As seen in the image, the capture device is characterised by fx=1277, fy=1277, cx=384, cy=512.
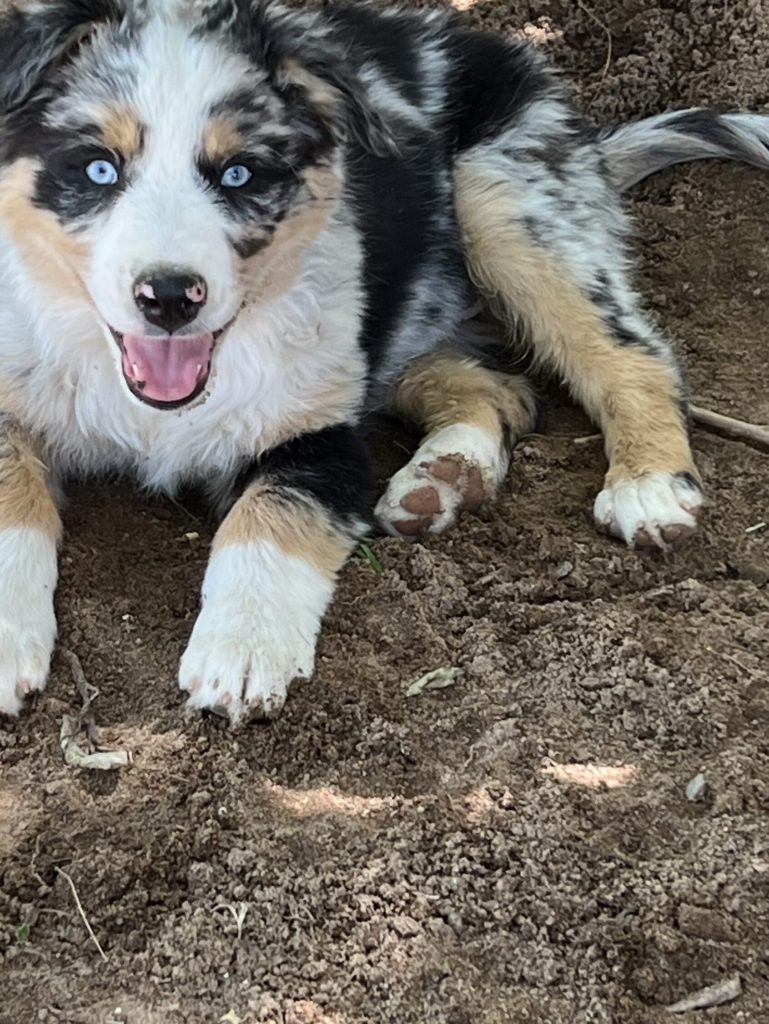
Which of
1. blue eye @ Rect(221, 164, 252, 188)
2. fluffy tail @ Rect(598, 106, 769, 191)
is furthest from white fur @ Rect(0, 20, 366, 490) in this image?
fluffy tail @ Rect(598, 106, 769, 191)

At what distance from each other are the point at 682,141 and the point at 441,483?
2073 mm

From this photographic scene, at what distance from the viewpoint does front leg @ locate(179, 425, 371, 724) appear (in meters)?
2.88

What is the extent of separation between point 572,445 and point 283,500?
1144mm

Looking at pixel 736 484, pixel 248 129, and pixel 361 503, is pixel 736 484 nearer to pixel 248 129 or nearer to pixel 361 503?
pixel 361 503

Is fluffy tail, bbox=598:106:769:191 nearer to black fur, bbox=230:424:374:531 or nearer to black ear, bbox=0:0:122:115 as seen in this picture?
black fur, bbox=230:424:374:531

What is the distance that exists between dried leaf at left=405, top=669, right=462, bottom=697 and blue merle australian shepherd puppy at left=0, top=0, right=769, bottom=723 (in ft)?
0.84

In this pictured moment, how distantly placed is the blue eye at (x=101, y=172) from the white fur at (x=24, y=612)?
0.87 meters

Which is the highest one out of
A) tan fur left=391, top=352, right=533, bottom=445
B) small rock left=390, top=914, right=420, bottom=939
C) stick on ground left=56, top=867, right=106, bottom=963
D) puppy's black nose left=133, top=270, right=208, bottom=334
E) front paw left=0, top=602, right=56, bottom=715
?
puppy's black nose left=133, top=270, right=208, bottom=334

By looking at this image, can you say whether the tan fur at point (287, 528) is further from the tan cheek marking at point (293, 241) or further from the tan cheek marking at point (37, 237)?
the tan cheek marking at point (37, 237)

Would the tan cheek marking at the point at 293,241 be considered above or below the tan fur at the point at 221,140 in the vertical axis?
below

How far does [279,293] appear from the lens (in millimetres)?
3287

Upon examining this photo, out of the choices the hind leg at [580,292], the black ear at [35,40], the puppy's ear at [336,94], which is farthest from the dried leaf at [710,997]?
the black ear at [35,40]

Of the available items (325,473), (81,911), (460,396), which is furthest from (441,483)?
(81,911)

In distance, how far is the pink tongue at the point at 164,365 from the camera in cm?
300
